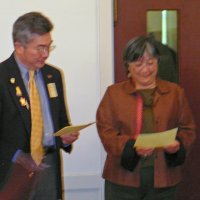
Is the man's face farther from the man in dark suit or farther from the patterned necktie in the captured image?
the patterned necktie

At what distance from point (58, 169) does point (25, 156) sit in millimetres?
255

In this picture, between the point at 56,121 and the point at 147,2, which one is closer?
the point at 56,121

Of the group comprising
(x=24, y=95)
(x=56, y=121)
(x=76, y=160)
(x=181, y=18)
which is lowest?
(x=76, y=160)

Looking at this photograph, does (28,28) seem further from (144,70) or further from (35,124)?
(144,70)

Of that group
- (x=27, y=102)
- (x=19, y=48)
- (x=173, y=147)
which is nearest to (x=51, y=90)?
(x=27, y=102)

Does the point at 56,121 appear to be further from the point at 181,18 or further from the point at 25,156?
the point at 181,18

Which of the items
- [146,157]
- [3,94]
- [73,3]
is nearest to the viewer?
[3,94]

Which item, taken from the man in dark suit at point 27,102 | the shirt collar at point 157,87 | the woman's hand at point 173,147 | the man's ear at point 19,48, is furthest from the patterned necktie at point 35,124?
the woman's hand at point 173,147

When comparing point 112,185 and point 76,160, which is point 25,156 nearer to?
point 112,185

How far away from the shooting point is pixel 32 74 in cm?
208

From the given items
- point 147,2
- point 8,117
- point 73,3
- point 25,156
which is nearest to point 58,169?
point 25,156

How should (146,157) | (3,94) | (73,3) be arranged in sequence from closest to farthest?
(3,94)
(146,157)
(73,3)

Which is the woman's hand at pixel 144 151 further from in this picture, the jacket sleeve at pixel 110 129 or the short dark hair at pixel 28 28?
the short dark hair at pixel 28 28

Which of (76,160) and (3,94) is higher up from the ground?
(3,94)
